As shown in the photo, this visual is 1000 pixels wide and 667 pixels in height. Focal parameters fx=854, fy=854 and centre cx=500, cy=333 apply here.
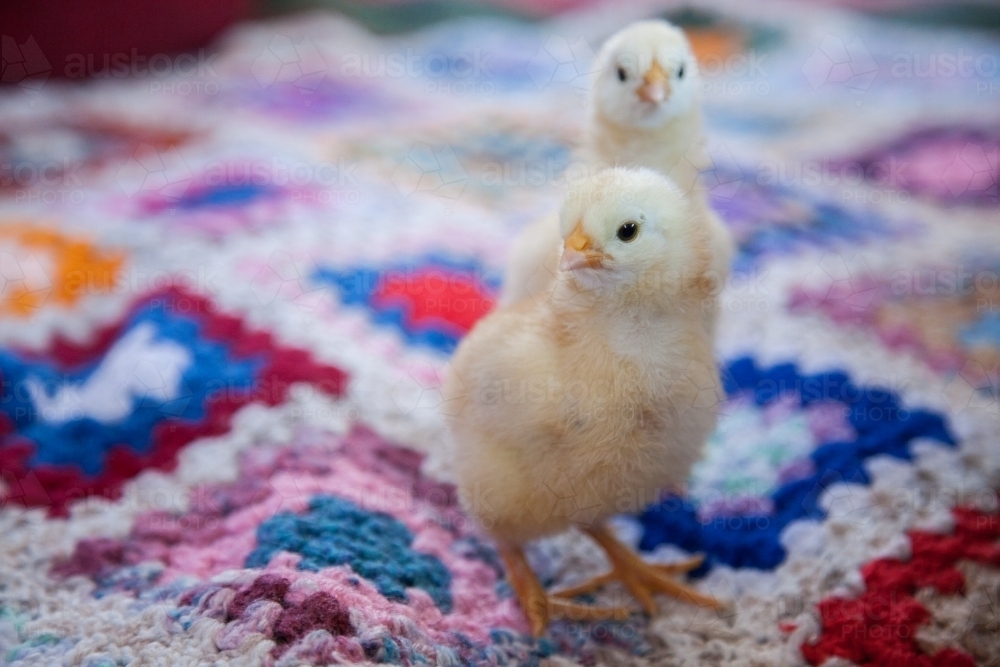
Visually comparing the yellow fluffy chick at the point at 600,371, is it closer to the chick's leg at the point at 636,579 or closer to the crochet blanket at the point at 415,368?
the crochet blanket at the point at 415,368

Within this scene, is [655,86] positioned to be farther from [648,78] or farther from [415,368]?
[415,368]

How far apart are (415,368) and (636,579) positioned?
53 cm

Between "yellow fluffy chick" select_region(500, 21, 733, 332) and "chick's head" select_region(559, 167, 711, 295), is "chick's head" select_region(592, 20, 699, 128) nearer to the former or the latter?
"yellow fluffy chick" select_region(500, 21, 733, 332)

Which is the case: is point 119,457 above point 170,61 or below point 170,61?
below

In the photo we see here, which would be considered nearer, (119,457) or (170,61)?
(119,457)

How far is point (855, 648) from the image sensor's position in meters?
0.93

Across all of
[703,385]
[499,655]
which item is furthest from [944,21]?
[499,655]

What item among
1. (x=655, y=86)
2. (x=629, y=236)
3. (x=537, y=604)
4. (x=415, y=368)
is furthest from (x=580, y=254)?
(x=415, y=368)

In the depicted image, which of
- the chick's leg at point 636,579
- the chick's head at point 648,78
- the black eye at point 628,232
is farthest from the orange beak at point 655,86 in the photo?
the chick's leg at point 636,579

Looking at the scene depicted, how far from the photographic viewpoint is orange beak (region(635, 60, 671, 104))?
38.8 inches

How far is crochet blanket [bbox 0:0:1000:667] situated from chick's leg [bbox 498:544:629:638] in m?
0.02

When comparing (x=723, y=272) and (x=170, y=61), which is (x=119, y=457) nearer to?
(x=723, y=272)

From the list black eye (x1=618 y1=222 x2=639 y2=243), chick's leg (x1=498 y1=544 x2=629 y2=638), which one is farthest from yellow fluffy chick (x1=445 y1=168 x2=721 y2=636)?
chick's leg (x1=498 y1=544 x2=629 y2=638)

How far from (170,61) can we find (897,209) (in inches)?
89.4
